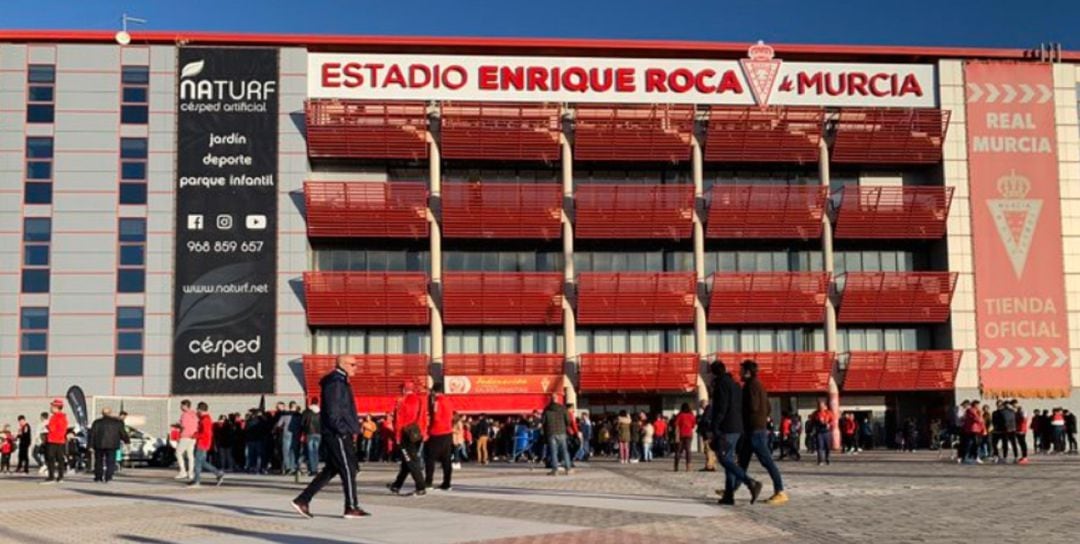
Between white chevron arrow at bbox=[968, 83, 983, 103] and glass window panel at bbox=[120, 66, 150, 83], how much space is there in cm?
3225

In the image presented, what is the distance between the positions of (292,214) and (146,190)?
5463 mm

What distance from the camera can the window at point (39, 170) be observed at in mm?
46562

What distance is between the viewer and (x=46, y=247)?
46375 mm

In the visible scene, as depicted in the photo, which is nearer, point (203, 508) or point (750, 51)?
point (203, 508)

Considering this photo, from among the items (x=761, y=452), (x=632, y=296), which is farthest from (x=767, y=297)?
(x=761, y=452)

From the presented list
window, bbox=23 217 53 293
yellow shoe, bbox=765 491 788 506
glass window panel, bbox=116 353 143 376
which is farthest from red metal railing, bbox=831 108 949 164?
yellow shoe, bbox=765 491 788 506

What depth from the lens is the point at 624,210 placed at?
4847 cm

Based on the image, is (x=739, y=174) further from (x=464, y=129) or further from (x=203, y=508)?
(x=203, y=508)

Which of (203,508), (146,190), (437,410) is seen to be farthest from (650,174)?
(203,508)

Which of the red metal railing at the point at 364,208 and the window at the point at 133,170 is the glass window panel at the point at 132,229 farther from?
the red metal railing at the point at 364,208

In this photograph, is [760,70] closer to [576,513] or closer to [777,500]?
[777,500]

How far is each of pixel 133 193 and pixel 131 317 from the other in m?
4.67

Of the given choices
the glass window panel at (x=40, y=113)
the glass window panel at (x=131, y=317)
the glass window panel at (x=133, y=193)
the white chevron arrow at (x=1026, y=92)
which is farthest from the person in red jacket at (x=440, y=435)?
the white chevron arrow at (x=1026, y=92)

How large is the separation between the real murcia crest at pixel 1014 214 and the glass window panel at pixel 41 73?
36.5 m
